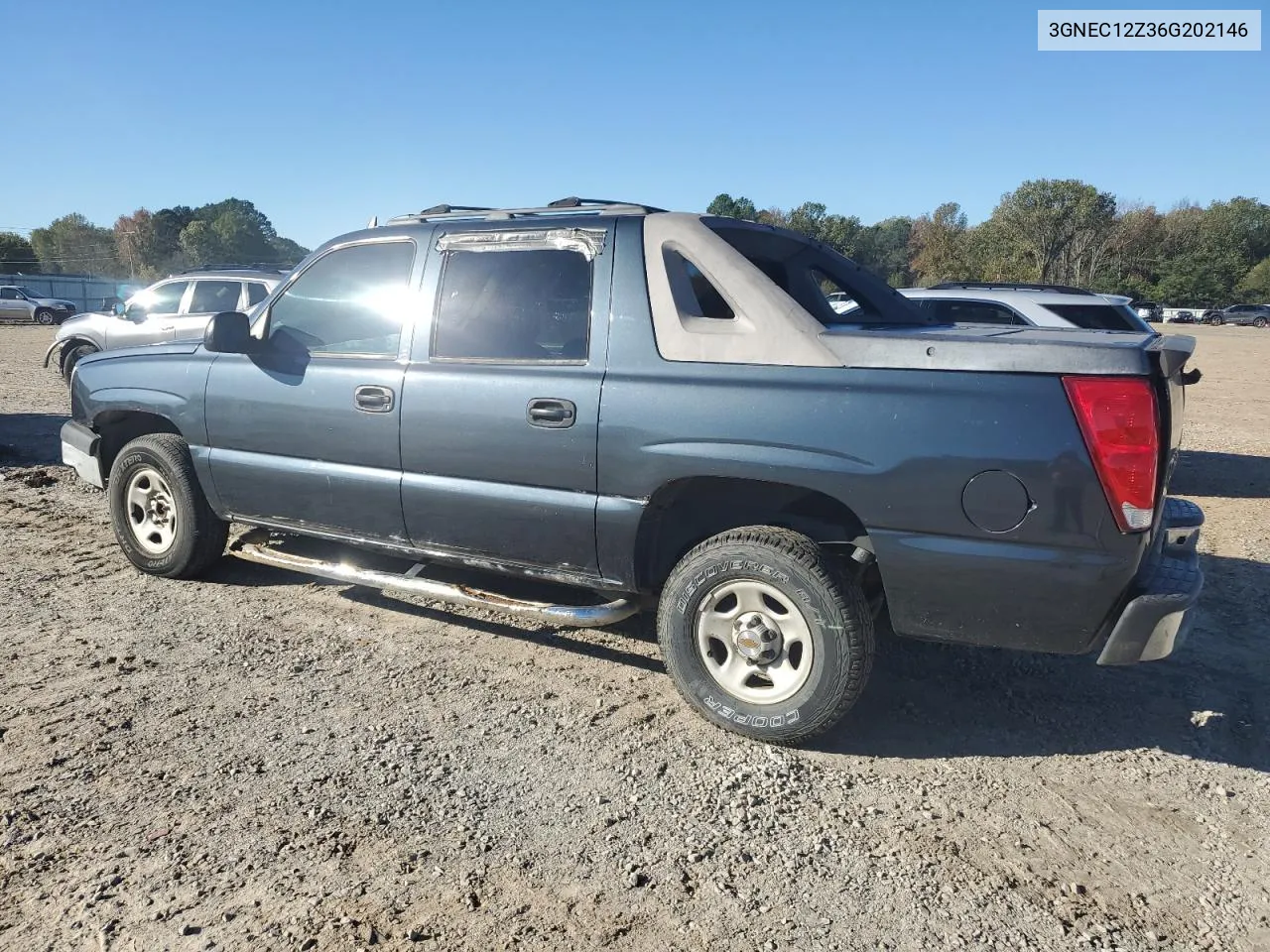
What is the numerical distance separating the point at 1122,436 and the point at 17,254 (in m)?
84.4

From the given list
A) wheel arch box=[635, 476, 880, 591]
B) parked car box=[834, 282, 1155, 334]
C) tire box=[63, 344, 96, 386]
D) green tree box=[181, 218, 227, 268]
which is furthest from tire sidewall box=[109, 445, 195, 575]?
green tree box=[181, 218, 227, 268]

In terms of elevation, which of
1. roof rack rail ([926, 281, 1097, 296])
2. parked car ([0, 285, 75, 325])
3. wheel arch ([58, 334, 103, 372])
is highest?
parked car ([0, 285, 75, 325])

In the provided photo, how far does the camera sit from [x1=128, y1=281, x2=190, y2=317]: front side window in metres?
12.8

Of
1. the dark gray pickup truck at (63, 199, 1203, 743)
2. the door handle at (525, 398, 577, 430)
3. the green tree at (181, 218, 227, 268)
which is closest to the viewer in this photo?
the dark gray pickup truck at (63, 199, 1203, 743)

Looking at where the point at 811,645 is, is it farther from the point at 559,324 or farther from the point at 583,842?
the point at 559,324

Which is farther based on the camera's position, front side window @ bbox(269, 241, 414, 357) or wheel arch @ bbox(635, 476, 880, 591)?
front side window @ bbox(269, 241, 414, 357)

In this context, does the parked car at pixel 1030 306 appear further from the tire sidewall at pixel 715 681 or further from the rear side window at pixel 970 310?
the tire sidewall at pixel 715 681

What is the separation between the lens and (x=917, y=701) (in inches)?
152

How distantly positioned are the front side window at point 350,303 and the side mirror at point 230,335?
0.12 m

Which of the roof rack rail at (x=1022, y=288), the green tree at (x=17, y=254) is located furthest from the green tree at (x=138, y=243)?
the roof rack rail at (x=1022, y=288)

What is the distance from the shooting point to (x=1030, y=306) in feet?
26.0

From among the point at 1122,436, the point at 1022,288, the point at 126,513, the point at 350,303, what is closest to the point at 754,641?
the point at 1122,436

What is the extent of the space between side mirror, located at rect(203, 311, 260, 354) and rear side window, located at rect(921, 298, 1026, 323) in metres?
5.73

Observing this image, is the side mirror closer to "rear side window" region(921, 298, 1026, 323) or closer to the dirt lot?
the dirt lot
